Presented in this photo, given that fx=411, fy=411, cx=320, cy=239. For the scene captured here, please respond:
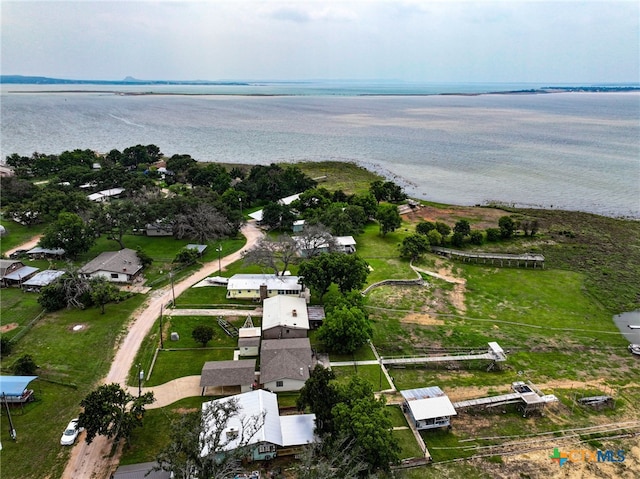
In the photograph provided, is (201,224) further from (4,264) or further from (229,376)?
(229,376)

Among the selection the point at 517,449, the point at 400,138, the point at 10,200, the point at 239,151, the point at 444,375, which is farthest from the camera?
the point at 400,138

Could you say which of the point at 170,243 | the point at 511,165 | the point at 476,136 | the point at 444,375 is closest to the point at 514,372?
the point at 444,375

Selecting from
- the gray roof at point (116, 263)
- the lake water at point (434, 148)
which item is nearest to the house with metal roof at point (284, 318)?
the gray roof at point (116, 263)

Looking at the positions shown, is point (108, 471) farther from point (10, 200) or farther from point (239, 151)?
point (239, 151)

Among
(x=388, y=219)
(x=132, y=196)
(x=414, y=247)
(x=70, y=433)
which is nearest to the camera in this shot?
(x=70, y=433)

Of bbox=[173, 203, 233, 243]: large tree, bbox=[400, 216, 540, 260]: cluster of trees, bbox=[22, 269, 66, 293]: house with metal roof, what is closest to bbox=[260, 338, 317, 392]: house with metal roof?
bbox=[22, 269, 66, 293]: house with metal roof

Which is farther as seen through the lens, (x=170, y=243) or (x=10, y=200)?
(x=10, y=200)

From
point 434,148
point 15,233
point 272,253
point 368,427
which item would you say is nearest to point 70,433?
point 368,427

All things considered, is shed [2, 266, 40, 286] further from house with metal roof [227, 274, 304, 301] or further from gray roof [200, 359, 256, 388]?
gray roof [200, 359, 256, 388]
